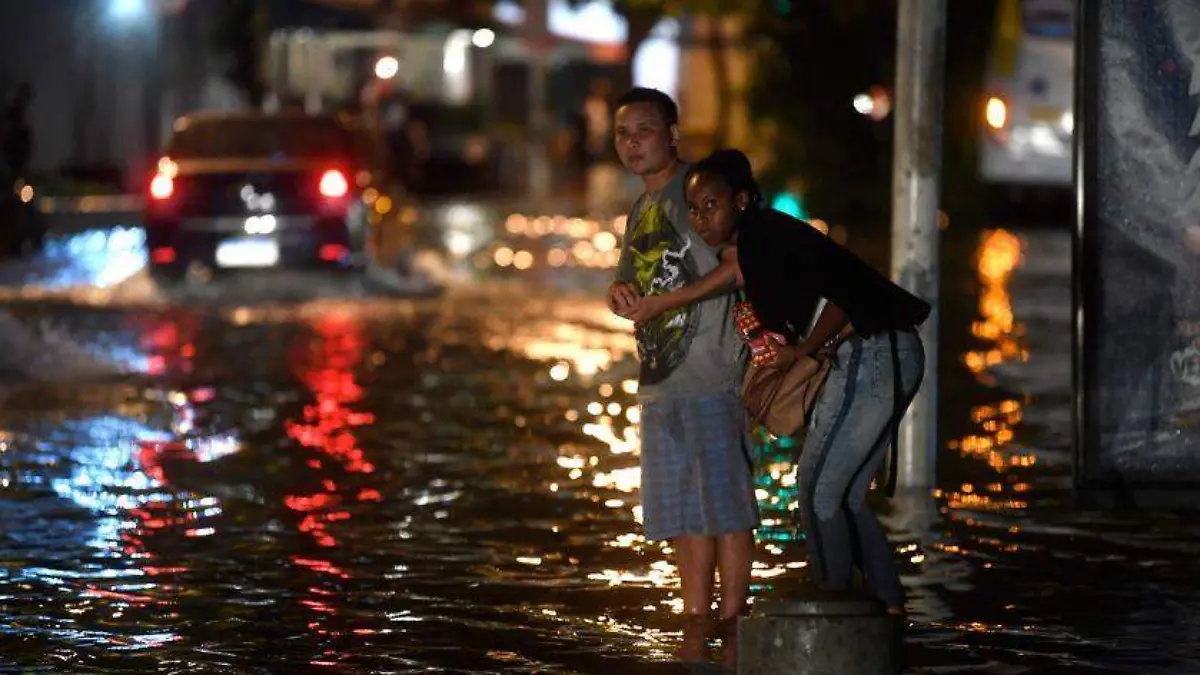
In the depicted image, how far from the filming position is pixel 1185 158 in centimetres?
967

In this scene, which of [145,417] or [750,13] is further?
[750,13]

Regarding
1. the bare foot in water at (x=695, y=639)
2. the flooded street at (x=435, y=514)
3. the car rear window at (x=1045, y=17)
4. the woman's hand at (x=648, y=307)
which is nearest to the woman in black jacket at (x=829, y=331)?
the woman's hand at (x=648, y=307)

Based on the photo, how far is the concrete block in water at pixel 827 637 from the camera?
7219 mm

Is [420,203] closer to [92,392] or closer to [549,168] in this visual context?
[549,168]

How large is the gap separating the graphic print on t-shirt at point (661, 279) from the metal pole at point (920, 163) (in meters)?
3.02

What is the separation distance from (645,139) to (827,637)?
184 cm

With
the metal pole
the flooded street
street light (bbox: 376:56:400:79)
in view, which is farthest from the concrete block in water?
street light (bbox: 376:56:400:79)

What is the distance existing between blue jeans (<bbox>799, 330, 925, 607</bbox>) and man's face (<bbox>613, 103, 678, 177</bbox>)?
87 cm

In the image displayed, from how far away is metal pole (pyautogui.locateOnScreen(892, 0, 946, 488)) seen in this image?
11211 millimetres

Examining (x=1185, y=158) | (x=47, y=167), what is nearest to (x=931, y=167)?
(x=1185, y=158)

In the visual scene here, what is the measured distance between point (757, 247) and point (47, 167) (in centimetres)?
2884

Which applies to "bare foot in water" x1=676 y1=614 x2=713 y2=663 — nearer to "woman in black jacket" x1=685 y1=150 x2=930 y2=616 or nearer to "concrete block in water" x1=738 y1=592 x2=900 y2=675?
"woman in black jacket" x1=685 y1=150 x2=930 y2=616

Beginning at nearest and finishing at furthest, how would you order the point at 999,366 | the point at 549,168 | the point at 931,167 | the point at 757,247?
1. the point at 757,247
2. the point at 931,167
3. the point at 999,366
4. the point at 549,168

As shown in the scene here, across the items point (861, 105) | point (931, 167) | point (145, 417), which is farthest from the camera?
point (861, 105)
